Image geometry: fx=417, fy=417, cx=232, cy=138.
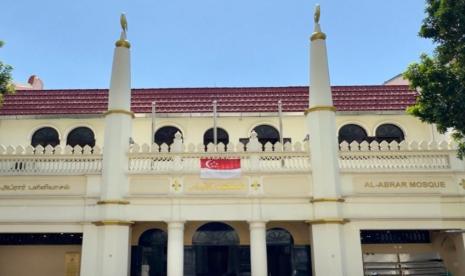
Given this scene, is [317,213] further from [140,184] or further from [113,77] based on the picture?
[113,77]

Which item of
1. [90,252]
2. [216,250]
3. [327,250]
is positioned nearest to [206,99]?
[216,250]

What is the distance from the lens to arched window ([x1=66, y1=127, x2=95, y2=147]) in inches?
821

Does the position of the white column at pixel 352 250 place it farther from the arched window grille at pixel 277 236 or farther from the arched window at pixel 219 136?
the arched window at pixel 219 136

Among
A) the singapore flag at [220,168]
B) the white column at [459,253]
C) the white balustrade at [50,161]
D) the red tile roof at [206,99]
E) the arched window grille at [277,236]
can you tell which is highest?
the red tile roof at [206,99]

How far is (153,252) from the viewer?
57.5ft

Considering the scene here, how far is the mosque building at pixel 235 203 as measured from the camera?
49.7ft

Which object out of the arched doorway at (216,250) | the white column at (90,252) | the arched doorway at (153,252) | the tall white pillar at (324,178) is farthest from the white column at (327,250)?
the white column at (90,252)

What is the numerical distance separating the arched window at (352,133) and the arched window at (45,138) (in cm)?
1423

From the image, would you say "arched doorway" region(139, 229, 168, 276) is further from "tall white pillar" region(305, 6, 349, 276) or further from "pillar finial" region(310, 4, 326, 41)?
"pillar finial" region(310, 4, 326, 41)

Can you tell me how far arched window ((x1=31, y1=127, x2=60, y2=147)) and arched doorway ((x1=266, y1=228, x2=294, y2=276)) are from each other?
11.6 metres

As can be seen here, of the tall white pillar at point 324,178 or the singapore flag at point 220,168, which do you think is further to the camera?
the singapore flag at point 220,168

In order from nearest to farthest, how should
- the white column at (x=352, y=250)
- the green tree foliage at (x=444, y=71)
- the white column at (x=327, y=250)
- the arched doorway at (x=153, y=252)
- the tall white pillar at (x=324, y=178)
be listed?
1. the green tree foliage at (x=444, y=71)
2. the white column at (x=327, y=250)
3. the tall white pillar at (x=324, y=178)
4. the white column at (x=352, y=250)
5. the arched doorway at (x=153, y=252)

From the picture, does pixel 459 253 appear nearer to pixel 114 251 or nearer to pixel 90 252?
pixel 114 251

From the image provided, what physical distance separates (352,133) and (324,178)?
652 centimetres
